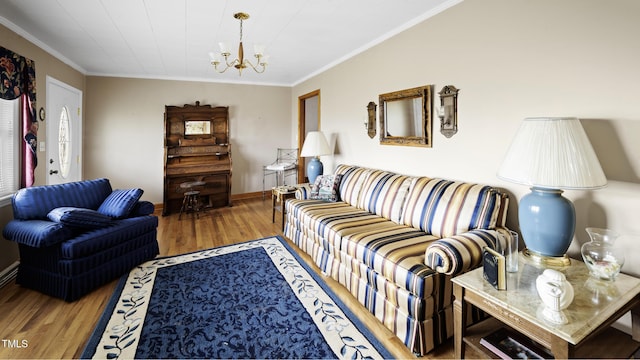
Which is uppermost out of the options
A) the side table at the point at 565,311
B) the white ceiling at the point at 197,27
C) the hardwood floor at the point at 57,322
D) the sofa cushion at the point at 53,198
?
the white ceiling at the point at 197,27

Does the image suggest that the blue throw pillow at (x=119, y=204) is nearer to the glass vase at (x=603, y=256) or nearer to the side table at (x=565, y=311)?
the side table at (x=565, y=311)

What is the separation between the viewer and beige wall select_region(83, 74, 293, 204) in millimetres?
5008

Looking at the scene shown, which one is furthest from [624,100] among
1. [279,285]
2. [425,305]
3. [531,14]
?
[279,285]

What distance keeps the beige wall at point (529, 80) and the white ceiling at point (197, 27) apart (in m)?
0.36

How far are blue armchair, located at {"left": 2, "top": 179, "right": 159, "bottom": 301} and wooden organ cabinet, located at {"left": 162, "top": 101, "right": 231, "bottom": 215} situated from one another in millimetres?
2078

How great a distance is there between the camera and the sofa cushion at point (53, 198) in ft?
8.50

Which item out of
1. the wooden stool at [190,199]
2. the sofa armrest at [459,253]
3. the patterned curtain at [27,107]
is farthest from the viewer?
the wooden stool at [190,199]

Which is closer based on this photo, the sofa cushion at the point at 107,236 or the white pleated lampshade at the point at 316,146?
the sofa cushion at the point at 107,236

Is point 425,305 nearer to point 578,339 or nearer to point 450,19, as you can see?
point 578,339

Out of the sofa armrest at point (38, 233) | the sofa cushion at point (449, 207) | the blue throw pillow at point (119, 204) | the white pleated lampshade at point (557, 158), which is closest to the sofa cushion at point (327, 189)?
the sofa cushion at point (449, 207)

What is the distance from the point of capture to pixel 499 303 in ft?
4.58

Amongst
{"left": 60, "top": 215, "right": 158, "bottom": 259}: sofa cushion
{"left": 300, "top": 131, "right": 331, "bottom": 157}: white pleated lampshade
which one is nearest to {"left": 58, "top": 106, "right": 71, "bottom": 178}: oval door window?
{"left": 60, "top": 215, "right": 158, "bottom": 259}: sofa cushion

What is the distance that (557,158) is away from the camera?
1509 millimetres

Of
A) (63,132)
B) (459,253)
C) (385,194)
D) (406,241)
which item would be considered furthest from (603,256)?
(63,132)
